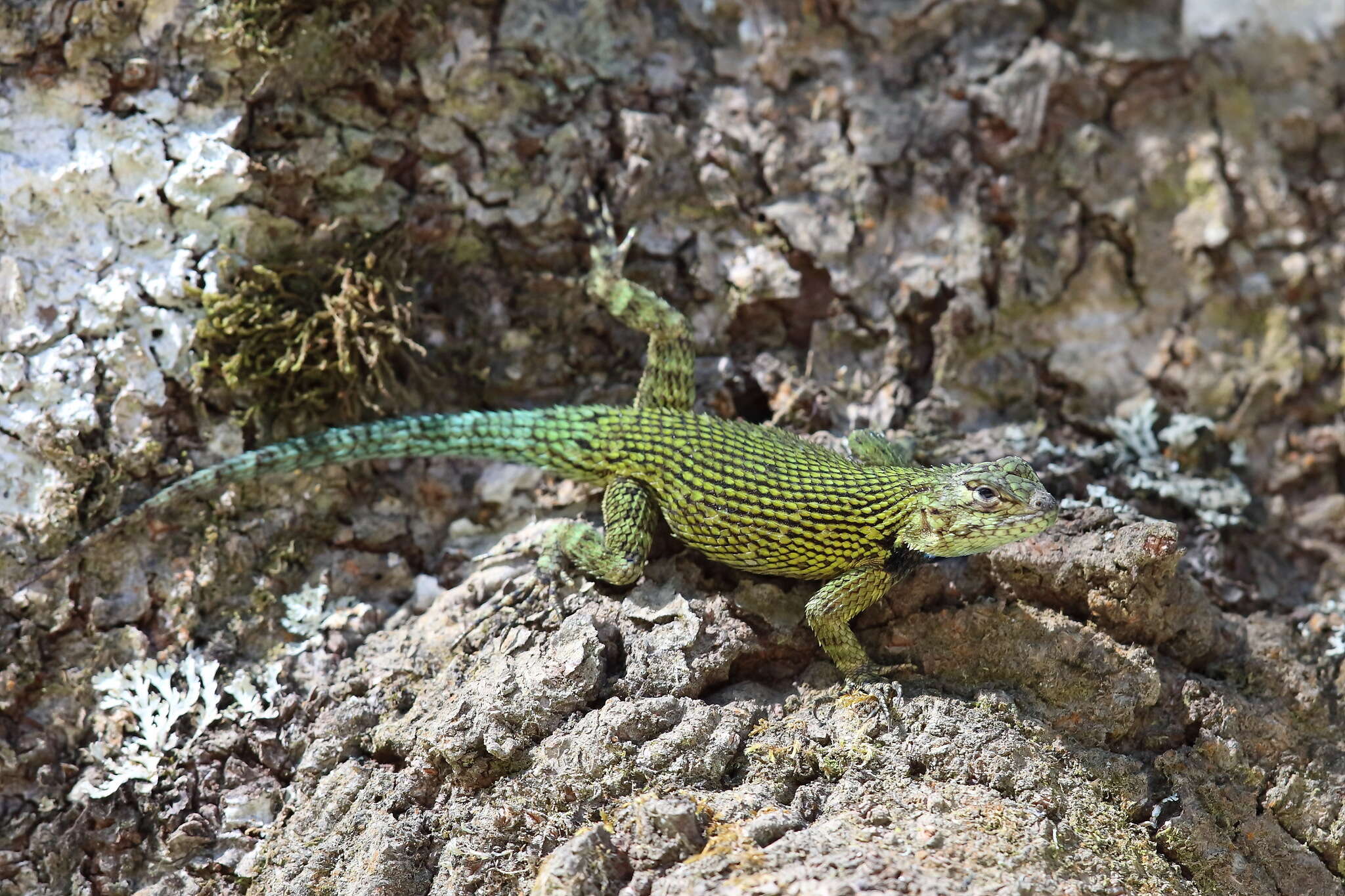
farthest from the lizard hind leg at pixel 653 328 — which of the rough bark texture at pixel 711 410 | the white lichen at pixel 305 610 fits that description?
the white lichen at pixel 305 610

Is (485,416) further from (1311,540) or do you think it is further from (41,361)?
(1311,540)

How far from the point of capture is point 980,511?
4.59 m

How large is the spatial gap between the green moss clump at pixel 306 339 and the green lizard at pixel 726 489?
0.28 m

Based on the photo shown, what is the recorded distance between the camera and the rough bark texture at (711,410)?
4211 mm

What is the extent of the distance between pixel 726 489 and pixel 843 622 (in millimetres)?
806

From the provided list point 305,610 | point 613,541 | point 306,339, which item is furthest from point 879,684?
point 306,339

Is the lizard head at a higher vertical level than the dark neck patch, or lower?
higher

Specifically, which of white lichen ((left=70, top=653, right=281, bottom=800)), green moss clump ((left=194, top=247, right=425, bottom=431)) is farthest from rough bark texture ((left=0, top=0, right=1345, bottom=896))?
green moss clump ((left=194, top=247, right=425, bottom=431))

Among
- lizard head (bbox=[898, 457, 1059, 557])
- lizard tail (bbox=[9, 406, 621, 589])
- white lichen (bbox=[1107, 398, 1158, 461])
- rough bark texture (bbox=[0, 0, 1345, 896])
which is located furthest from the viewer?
white lichen (bbox=[1107, 398, 1158, 461])

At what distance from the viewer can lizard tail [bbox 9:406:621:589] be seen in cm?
507

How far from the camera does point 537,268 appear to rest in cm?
581

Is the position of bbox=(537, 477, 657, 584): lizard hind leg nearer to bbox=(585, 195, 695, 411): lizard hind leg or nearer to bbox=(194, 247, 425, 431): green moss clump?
bbox=(585, 195, 695, 411): lizard hind leg

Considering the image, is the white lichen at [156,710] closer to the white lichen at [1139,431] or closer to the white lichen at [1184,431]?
the white lichen at [1139,431]

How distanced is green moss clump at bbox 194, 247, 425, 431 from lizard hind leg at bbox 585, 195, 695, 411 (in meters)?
1.06
